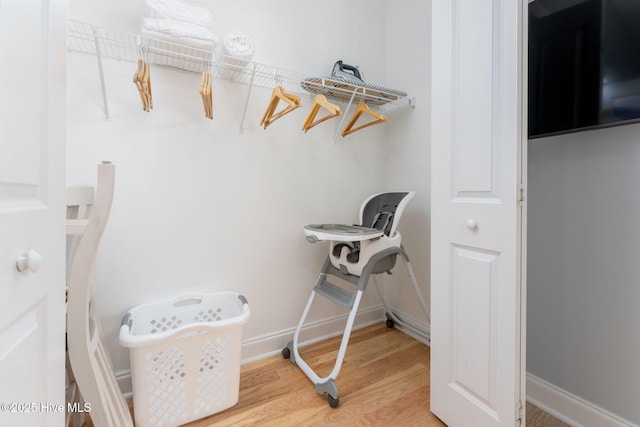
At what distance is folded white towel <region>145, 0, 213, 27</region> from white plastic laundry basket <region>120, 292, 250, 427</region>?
1336 mm

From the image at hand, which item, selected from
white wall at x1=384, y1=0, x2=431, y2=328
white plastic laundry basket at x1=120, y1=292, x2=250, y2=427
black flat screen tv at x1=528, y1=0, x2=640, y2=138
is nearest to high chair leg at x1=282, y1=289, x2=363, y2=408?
white plastic laundry basket at x1=120, y1=292, x2=250, y2=427

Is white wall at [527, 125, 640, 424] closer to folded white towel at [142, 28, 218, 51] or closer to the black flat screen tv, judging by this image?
the black flat screen tv

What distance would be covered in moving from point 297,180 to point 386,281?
1090 millimetres

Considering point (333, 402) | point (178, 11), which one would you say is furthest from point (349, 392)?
point (178, 11)

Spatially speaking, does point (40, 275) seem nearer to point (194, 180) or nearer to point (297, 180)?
point (194, 180)

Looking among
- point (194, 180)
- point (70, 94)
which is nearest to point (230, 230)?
point (194, 180)

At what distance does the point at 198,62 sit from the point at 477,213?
1.47 meters

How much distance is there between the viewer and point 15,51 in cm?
45

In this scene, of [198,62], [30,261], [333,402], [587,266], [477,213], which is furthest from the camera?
[198,62]

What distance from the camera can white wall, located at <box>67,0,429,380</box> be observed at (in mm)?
1333

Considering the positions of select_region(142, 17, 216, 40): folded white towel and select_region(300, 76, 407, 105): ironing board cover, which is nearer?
select_region(142, 17, 216, 40): folded white towel

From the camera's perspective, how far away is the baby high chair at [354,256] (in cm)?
139

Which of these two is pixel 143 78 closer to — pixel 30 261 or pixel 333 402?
pixel 30 261

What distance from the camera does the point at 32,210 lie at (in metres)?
0.50
